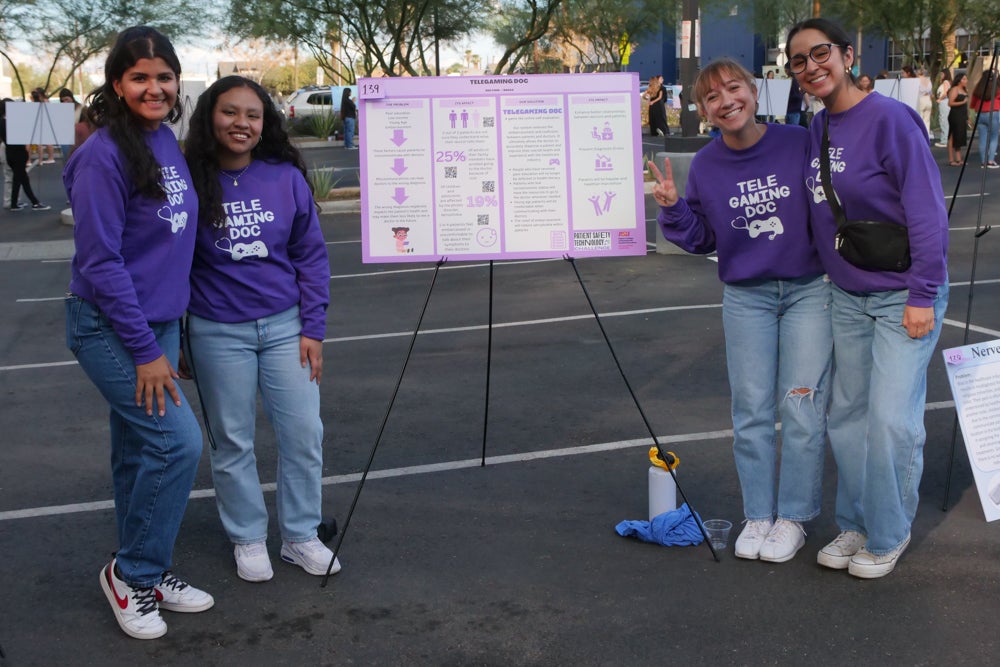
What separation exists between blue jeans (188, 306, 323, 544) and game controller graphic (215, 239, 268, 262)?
25 centimetres

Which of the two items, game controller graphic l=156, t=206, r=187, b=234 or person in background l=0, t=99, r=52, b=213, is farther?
person in background l=0, t=99, r=52, b=213

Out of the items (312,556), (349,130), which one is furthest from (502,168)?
(349,130)

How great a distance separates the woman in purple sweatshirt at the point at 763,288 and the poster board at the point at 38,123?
16.4 metres

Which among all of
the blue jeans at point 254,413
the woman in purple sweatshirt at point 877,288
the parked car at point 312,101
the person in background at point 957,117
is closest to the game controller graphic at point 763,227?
the woman in purple sweatshirt at point 877,288

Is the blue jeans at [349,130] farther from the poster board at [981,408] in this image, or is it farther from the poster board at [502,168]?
the poster board at [981,408]

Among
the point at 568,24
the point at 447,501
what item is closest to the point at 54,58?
the point at 568,24

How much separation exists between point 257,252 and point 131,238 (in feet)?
1.83

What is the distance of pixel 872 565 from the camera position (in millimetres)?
4430

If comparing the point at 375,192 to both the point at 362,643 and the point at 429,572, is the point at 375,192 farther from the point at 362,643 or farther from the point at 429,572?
the point at 362,643

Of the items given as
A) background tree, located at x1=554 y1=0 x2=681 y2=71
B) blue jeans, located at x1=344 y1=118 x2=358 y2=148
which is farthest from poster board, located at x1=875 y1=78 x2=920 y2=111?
background tree, located at x1=554 y1=0 x2=681 y2=71

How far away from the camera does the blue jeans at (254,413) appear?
14.5 ft

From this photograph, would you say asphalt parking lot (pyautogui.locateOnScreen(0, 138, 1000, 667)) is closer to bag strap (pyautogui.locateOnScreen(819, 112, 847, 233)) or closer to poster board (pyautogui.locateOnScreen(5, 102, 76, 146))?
bag strap (pyautogui.locateOnScreen(819, 112, 847, 233))

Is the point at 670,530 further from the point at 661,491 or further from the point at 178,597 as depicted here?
the point at 178,597

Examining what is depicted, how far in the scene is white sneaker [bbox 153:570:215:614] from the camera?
429 centimetres
